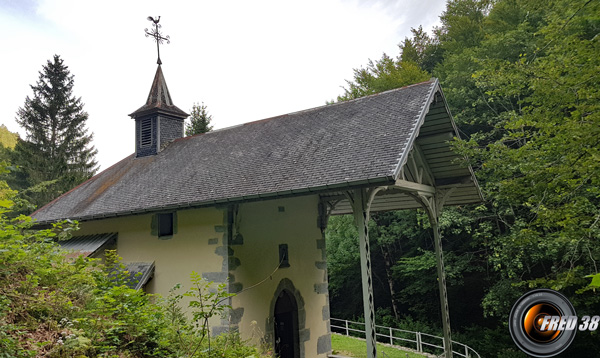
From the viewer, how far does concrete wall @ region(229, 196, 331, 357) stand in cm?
873

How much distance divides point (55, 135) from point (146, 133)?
14.6 meters

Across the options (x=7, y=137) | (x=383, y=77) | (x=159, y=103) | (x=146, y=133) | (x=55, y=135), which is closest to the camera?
(x=146, y=133)

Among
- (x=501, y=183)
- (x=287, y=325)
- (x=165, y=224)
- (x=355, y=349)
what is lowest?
(x=355, y=349)

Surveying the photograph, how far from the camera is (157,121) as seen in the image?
47.3 ft

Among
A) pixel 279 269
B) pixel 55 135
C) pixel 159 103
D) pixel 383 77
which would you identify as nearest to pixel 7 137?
pixel 55 135

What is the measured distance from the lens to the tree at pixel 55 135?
24766 mm

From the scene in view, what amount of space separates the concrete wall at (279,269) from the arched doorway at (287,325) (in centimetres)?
13

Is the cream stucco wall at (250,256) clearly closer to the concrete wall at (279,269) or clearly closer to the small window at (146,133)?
the concrete wall at (279,269)

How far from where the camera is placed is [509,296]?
14.8 m

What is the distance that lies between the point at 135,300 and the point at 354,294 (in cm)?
1933

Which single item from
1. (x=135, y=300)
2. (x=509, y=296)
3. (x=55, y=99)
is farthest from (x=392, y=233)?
(x=55, y=99)

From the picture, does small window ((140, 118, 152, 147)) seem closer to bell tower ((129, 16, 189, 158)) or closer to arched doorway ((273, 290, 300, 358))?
bell tower ((129, 16, 189, 158))

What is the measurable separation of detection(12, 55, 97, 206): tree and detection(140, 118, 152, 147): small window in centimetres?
1249

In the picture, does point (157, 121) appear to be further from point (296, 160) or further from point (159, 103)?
point (296, 160)
